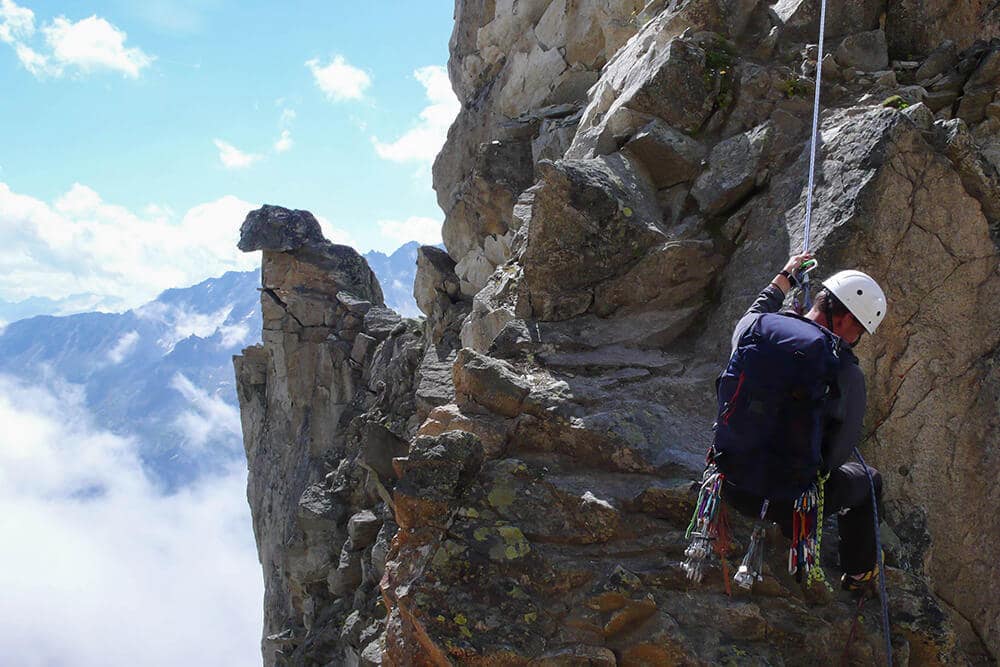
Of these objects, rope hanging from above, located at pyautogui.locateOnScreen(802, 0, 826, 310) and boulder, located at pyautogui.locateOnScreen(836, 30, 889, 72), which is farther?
boulder, located at pyautogui.locateOnScreen(836, 30, 889, 72)

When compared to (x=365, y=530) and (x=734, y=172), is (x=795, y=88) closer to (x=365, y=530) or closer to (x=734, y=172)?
(x=734, y=172)

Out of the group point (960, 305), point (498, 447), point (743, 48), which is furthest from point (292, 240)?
point (960, 305)

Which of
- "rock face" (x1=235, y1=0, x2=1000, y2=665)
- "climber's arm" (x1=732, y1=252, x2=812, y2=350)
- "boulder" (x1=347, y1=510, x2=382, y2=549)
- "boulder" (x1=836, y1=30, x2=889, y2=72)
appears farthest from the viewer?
"boulder" (x1=347, y1=510, x2=382, y2=549)

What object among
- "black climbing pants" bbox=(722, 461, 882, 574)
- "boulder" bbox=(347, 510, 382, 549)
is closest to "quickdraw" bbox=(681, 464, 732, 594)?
"black climbing pants" bbox=(722, 461, 882, 574)

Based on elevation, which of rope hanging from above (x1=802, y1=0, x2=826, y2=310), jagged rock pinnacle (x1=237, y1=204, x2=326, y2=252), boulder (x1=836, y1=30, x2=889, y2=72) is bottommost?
rope hanging from above (x1=802, y1=0, x2=826, y2=310)

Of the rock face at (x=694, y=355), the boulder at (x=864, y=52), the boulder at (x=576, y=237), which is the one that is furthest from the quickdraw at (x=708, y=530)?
the boulder at (x=864, y=52)

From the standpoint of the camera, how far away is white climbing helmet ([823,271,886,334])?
6625 mm

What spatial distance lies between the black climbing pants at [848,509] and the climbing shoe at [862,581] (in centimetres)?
7

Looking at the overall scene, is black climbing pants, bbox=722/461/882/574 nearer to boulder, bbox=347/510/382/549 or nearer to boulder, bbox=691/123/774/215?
boulder, bbox=691/123/774/215

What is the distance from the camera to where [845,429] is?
6477mm

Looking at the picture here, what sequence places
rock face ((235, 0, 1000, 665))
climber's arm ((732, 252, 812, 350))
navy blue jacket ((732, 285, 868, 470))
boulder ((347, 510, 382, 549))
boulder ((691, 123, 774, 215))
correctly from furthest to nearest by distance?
1. boulder ((347, 510, 382, 549))
2. boulder ((691, 123, 774, 215))
3. rock face ((235, 0, 1000, 665))
4. climber's arm ((732, 252, 812, 350))
5. navy blue jacket ((732, 285, 868, 470))

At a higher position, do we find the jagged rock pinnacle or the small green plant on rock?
the jagged rock pinnacle

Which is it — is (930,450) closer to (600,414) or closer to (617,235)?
(600,414)

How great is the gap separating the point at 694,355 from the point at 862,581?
172 inches
